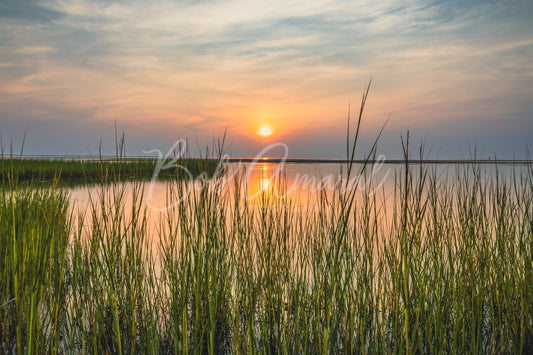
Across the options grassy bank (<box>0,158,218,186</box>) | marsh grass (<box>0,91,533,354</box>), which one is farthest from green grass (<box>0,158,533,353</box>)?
grassy bank (<box>0,158,218,186</box>)

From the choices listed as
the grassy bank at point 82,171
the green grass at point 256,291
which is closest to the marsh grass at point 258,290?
the green grass at point 256,291

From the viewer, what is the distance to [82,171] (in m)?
14.9

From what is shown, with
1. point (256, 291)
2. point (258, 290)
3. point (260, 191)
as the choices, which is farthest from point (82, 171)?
point (258, 290)

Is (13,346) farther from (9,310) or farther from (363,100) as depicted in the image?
(363,100)

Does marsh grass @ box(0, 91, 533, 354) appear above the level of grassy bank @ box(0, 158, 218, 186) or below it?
below

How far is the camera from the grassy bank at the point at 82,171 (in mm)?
1965

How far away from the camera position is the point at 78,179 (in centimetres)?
1498

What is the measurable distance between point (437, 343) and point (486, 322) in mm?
1324

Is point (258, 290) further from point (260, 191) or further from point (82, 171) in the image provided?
point (82, 171)

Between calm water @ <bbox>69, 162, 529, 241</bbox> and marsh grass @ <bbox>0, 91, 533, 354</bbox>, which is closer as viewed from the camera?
marsh grass @ <bbox>0, 91, 533, 354</bbox>

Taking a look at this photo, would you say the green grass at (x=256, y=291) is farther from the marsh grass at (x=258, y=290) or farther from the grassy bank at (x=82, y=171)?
the grassy bank at (x=82, y=171)

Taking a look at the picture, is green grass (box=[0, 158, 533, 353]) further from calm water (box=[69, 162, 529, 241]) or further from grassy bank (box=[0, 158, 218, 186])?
grassy bank (box=[0, 158, 218, 186])

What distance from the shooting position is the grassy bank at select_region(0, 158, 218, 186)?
6.45ft

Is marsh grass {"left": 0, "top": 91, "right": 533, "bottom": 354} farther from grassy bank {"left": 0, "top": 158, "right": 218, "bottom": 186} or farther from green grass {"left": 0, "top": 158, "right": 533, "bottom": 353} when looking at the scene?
grassy bank {"left": 0, "top": 158, "right": 218, "bottom": 186}
